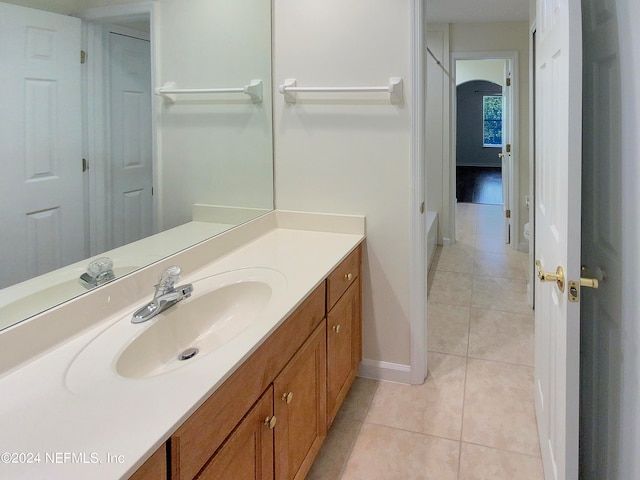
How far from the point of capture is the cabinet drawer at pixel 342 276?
1694 millimetres

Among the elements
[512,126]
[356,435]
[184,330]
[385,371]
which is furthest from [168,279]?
[512,126]

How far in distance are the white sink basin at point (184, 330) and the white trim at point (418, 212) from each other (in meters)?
0.83

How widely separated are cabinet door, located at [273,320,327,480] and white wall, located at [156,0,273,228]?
693 mm

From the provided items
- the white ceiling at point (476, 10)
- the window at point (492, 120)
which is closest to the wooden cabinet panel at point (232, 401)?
the white ceiling at point (476, 10)

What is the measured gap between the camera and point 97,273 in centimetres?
125

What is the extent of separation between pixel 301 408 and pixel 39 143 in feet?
3.47

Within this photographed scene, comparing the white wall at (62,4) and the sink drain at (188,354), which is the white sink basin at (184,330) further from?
the white wall at (62,4)

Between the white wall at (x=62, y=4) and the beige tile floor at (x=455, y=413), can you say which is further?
the beige tile floor at (x=455, y=413)

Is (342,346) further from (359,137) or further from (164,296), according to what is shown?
(359,137)

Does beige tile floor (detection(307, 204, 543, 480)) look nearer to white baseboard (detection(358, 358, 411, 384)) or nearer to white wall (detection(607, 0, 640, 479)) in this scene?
white baseboard (detection(358, 358, 411, 384))

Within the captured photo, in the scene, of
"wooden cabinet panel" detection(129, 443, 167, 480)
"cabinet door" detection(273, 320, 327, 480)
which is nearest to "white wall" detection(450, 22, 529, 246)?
"cabinet door" detection(273, 320, 327, 480)

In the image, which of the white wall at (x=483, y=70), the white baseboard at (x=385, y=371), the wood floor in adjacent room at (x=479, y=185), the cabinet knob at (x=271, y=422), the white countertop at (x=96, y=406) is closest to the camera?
the white countertop at (x=96, y=406)

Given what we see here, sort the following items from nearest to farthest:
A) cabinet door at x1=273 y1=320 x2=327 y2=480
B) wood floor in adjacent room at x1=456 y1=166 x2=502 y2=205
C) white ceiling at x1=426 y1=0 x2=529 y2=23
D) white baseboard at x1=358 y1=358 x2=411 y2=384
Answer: cabinet door at x1=273 y1=320 x2=327 y2=480 → white baseboard at x1=358 y1=358 x2=411 y2=384 → white ceiling at x1=426 y1=0 x2=529 y2=23 → wood floor in adjacent room at x1=456 y1=166 x2=502 y2=205

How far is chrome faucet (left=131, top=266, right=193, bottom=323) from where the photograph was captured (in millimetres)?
1231
